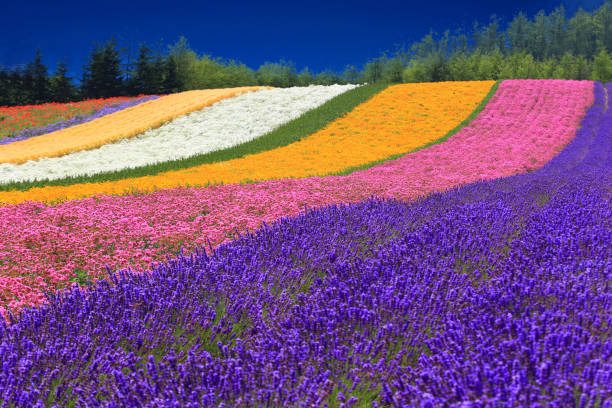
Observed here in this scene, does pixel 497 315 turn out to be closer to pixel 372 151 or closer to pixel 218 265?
pixel 218 265

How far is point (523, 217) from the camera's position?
17.9 feet

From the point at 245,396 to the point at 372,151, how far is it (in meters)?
15.5

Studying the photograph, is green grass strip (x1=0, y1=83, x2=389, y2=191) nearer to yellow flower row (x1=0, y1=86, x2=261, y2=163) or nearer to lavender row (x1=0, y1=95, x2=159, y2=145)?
yellow flower row (x1=0, y1=86, x2=261, y2=163)

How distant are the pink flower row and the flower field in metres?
0.04

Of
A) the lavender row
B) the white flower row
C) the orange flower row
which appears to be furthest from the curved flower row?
the white flower row

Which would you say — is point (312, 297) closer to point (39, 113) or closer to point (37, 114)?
point (37, 114)

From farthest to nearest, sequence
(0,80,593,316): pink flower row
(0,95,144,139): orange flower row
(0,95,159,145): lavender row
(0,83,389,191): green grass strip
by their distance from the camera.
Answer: (0,95,144,139): orange flower row
(0,95,159,145): lavender row
(0,83,389,191): green grass strip
(0,80,593,316): pink flower row

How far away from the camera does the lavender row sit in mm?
25402

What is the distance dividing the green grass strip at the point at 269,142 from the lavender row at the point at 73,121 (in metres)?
14.8

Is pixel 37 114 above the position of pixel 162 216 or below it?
above

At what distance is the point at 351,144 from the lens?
1827cm

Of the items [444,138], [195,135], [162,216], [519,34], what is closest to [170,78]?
[195,135]

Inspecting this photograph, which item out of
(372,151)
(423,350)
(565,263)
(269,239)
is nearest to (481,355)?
(423,350)

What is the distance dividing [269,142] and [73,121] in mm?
16690
